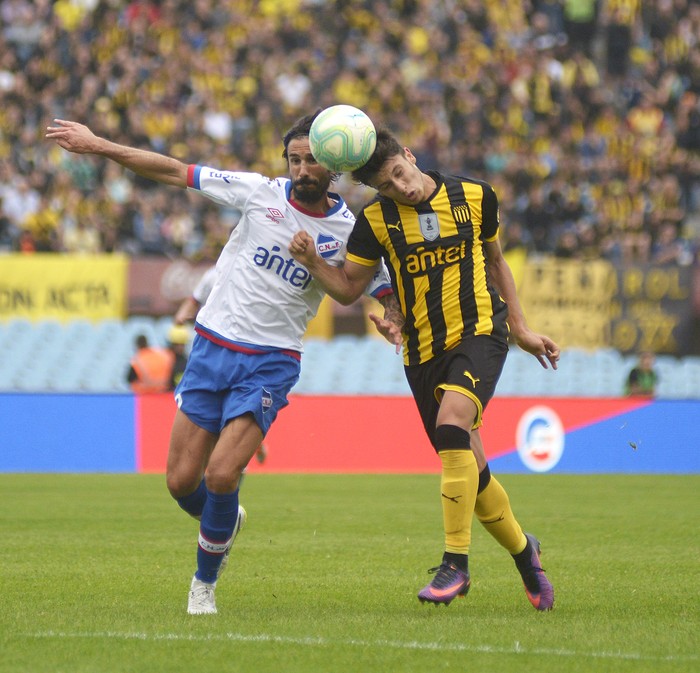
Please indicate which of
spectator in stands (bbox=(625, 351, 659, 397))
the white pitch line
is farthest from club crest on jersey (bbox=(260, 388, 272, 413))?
spectator in stands (bbox=(625, 351, 659, 397))

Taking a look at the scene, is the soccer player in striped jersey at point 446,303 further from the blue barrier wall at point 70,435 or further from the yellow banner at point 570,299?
the yellow banner at point 570,299

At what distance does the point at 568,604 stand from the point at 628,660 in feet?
5.01

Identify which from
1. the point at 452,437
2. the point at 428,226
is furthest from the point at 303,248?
the point at 452,437

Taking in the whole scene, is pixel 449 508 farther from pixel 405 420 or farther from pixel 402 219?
pixel 405 420

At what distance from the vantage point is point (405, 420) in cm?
1614

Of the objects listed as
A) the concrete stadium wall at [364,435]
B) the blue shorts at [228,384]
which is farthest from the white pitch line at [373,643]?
the concrete stadium wall at [364,435]

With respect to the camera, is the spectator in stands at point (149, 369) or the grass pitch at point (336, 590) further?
the spectator in stands at point (149, 369)

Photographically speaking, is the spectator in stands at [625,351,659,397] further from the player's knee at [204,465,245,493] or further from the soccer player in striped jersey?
the player's knee at [204,465,245,493]

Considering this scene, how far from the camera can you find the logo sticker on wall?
637 inches

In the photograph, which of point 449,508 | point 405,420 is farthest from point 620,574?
point 405,420

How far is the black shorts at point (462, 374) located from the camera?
238 inches

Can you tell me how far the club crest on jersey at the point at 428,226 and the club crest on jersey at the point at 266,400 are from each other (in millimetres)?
1016

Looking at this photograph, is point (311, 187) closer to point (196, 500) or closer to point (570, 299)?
point (196, 500)

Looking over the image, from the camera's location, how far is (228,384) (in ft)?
20.4
